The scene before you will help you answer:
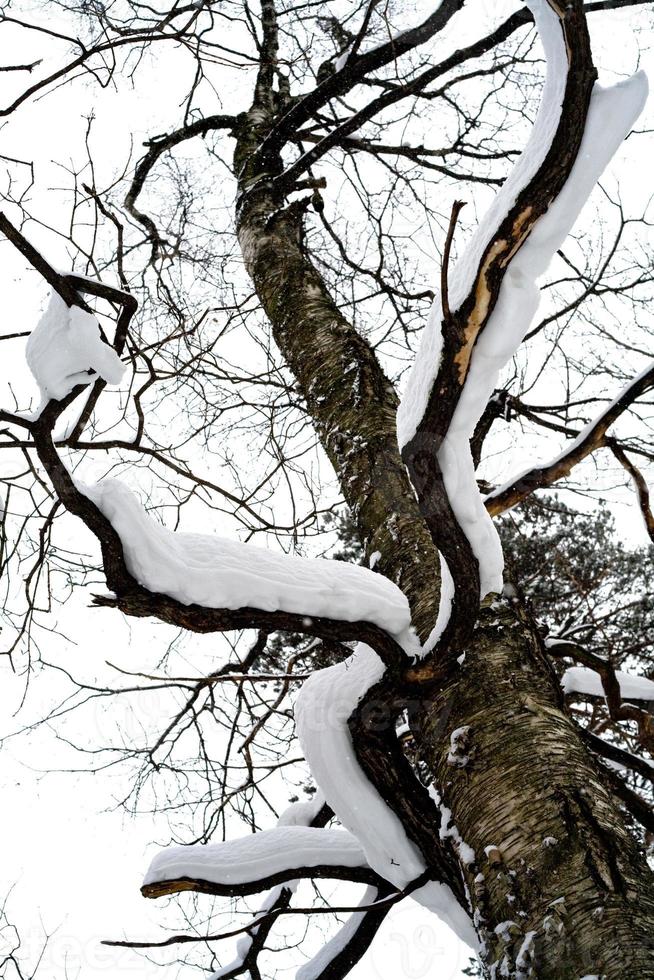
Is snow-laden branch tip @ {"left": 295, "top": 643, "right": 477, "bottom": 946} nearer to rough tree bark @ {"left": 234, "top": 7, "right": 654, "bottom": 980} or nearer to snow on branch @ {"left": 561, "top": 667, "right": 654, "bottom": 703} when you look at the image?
rough tree bark @ {"left": 234, "top": 7, "right": 654, "bottom": 980}

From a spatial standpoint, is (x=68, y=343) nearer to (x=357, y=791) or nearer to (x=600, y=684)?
(x=357, y=791)

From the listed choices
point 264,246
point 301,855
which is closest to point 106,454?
point 264,246

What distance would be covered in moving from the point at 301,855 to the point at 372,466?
3.56 feet

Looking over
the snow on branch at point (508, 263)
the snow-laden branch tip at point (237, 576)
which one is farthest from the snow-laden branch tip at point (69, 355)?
the snow on branch at point (508, 263)

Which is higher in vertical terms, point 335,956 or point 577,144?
point 577,144

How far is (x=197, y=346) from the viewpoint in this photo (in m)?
3.38

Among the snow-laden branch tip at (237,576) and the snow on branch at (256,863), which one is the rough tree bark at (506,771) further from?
the snow on branch at (256,863)

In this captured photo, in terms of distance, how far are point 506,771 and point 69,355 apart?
1182 mm

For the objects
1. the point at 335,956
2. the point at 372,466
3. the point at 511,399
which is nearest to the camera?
the point at 335,956

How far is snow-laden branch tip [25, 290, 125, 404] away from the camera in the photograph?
1.26 meters

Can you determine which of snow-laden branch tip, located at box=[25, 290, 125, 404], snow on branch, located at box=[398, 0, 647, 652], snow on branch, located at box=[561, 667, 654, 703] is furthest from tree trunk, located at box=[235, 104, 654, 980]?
snow-laden branch tip, located at box=[25, 290, 125, 404]

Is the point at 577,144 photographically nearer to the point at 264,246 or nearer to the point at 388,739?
the point at 388,739

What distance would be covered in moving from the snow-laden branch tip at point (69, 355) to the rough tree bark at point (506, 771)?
0.81 metres

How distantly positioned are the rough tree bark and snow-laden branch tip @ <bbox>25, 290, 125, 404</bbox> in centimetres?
81
